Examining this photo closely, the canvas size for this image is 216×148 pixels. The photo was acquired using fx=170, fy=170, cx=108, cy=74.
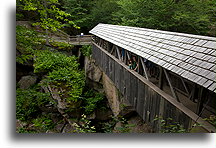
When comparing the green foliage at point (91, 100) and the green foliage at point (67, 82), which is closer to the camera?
the green foliage at point (67, 82)

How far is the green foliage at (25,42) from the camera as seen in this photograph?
8.71ft

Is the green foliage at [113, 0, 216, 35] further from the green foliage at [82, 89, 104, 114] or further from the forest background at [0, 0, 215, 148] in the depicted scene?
the forest background at [0, 0, 215, 148]

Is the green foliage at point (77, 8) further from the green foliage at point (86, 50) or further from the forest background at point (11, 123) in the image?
the green foliage at point (86, 50)

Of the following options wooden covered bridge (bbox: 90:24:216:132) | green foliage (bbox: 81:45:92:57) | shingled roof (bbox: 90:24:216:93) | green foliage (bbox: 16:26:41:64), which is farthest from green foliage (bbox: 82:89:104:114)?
green foliage (bbox: 16:26:41:64)

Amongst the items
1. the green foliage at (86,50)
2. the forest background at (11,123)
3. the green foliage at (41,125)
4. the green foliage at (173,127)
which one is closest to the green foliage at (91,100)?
the green foliage at (41,125)

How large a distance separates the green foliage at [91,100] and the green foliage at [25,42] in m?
4.71

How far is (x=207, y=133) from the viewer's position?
220cm

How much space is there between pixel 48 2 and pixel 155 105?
255 centimetres

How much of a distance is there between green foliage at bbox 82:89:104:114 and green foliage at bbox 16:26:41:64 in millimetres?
4714

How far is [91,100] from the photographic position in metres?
7.82

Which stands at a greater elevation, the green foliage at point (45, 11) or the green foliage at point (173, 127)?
the green foliage at point (45, 11)

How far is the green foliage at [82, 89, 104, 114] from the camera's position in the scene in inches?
290

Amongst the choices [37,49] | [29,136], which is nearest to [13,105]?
[29,136]

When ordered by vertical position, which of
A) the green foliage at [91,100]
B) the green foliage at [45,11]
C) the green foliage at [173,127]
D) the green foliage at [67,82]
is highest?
the green foliage at [45,11]
